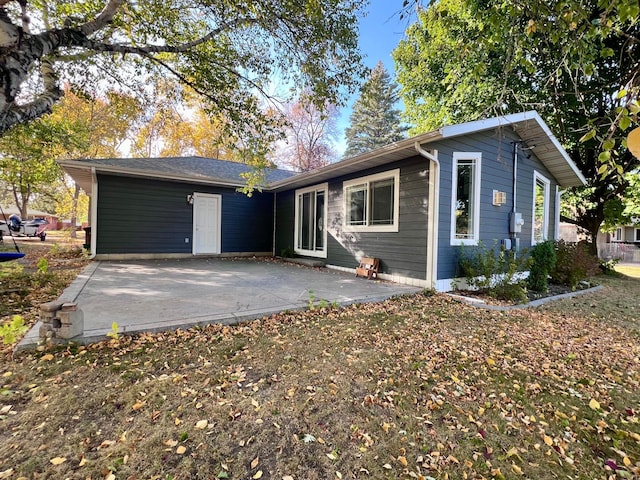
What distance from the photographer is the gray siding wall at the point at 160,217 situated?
27.3 feet

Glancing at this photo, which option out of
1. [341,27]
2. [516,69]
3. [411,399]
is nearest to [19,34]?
[341,27]

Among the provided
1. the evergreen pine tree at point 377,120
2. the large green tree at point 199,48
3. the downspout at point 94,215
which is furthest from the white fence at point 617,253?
the downspout at point 94,215

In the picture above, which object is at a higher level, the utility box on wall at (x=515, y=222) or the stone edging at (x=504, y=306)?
the utility box on wall at (x=515, y=222)

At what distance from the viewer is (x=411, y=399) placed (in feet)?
7.09

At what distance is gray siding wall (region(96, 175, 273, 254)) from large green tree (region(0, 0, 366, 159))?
2.83 metres

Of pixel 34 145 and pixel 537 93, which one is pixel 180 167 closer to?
pixel 34 145

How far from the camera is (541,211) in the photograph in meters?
8.33

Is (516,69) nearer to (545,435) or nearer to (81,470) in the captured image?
(545,435)

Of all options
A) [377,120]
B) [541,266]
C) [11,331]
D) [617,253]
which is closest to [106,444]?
[11,331]

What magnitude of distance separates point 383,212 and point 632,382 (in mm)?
4563

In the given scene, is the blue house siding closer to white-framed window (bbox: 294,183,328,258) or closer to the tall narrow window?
white-framed window (bbox: 294,183,328,258)

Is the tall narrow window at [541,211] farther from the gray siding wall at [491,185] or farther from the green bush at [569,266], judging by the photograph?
the green bush at [569,266]

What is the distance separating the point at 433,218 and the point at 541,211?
195 inches

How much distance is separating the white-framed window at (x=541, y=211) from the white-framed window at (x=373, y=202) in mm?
4287
